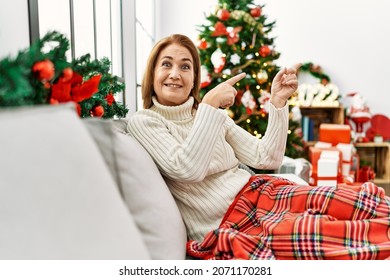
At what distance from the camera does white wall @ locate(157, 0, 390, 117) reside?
319cm

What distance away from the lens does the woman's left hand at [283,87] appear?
45.2 inches

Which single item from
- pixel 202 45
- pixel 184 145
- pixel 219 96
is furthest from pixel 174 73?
pixel 202 45

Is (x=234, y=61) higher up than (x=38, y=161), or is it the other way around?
(x=234, y=61)

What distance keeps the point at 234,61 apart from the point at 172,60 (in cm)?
151

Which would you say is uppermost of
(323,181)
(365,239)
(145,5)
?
(145,5)

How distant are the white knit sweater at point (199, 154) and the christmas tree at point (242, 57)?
4.21 feet

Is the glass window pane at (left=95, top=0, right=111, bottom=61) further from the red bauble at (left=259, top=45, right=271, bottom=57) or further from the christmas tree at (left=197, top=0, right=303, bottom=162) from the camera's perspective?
the red bauble at (left=259, top=45, right=271, bottom=57)

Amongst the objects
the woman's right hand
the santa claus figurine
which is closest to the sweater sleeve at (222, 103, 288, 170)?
the woman's right hand

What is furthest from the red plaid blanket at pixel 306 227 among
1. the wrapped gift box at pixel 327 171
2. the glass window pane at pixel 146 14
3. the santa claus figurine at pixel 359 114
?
the santa claus figurine at pixel 359 114

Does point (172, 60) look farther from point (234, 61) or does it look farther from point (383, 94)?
point (383, 94)

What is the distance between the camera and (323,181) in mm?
2295

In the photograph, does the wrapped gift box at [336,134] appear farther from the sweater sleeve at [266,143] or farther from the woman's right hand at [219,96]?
the woman's right hand at [219,96]
